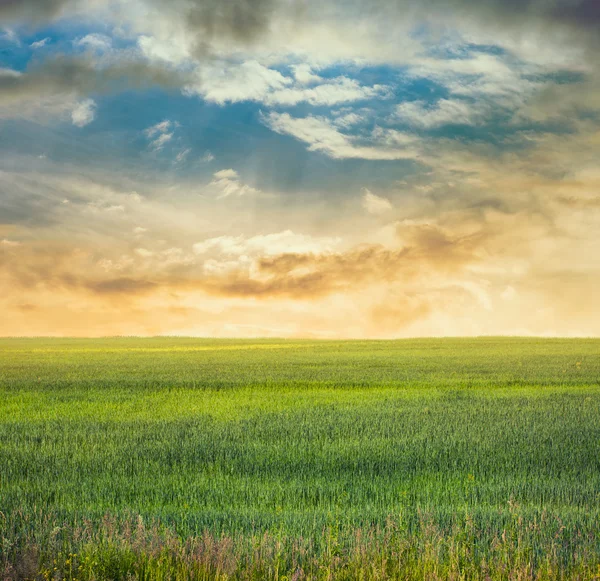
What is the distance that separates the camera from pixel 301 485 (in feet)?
40.4

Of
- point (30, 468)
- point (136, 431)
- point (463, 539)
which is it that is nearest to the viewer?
point (463, 539)

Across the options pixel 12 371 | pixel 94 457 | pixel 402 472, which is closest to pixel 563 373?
pixel 402 472

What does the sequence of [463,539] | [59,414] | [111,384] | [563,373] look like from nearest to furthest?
[463,539], [59,414], [111,384], [563,373]

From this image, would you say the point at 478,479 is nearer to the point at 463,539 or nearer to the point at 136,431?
the point at 463,539

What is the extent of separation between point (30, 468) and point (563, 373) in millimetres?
37130

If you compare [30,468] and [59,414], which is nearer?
[30,468]

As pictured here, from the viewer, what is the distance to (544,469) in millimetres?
14258

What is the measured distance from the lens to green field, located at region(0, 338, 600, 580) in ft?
25.5

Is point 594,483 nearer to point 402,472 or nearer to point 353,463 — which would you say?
point 402,472

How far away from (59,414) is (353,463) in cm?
1461

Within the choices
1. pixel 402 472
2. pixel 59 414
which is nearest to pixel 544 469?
pixel 402 472

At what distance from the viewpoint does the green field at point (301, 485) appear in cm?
778

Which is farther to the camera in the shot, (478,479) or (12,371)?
(12,371)

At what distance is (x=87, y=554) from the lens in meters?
7.79
